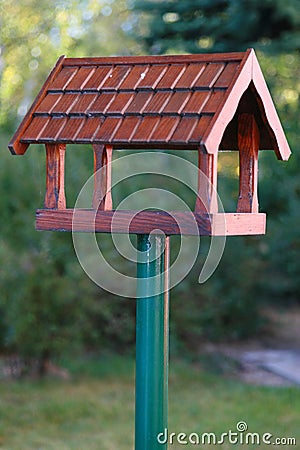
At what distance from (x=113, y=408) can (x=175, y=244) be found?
5.43 ft

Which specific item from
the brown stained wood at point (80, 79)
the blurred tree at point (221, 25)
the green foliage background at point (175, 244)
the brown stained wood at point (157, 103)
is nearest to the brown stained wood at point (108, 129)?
the brown stained wood at point (157, 103)

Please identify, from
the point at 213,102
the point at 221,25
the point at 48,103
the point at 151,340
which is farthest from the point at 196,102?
the point at 221,25

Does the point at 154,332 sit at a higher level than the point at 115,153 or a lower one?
lower

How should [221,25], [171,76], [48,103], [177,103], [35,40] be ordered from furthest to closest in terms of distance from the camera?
[35,40] → [221,25] → [48,103] → [171,76] → [177,103]

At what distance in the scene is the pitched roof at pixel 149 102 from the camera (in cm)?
238

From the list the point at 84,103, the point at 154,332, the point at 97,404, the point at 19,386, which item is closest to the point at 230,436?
the point at 97,404

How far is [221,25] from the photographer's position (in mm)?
6824

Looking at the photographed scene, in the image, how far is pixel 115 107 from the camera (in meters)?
2.54

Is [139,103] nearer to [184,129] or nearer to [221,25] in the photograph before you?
[184,129]

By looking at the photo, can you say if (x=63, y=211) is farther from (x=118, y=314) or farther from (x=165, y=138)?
(x=118, y=314)

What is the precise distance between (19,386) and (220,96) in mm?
4359

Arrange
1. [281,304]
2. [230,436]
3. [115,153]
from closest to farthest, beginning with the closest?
1. [230,436]
2. [115,153]
3. [281,304]

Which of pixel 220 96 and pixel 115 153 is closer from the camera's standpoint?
pixel 220 96

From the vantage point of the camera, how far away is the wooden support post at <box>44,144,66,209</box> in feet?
8.73
